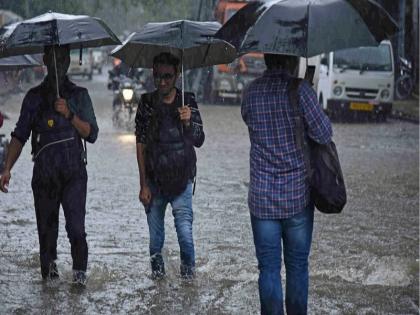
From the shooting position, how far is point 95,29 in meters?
6.75

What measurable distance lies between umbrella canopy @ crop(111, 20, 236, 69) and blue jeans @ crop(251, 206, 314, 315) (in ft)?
5.29

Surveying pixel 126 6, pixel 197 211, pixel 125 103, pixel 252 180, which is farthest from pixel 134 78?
pixel 252 180

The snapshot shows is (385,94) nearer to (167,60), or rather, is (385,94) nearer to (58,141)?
(167,60)

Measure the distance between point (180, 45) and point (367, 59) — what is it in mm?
19525

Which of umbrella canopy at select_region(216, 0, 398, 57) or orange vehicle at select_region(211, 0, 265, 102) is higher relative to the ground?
umbrella canopy at select_region(216, 0, 398, 57)

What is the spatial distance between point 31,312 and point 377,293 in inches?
98.0

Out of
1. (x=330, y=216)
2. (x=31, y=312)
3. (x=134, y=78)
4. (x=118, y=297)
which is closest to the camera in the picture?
(x=31, y=312)

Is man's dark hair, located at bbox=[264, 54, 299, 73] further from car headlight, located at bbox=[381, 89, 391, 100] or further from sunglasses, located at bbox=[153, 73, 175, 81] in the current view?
car headlight, located at bbox=[381, 89, 391, 100]

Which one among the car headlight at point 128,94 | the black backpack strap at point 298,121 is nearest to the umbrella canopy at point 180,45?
the black backpack strap at point 298,121

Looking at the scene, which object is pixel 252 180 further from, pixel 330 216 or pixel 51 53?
pixel 330 216

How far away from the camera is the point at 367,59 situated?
85.3 ft

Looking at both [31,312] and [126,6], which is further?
[126,6]

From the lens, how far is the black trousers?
6898mm

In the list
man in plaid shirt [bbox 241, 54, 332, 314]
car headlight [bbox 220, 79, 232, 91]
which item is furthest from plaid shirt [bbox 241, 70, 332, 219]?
A: car headlight [bbox 220, 79, 232, 91]
